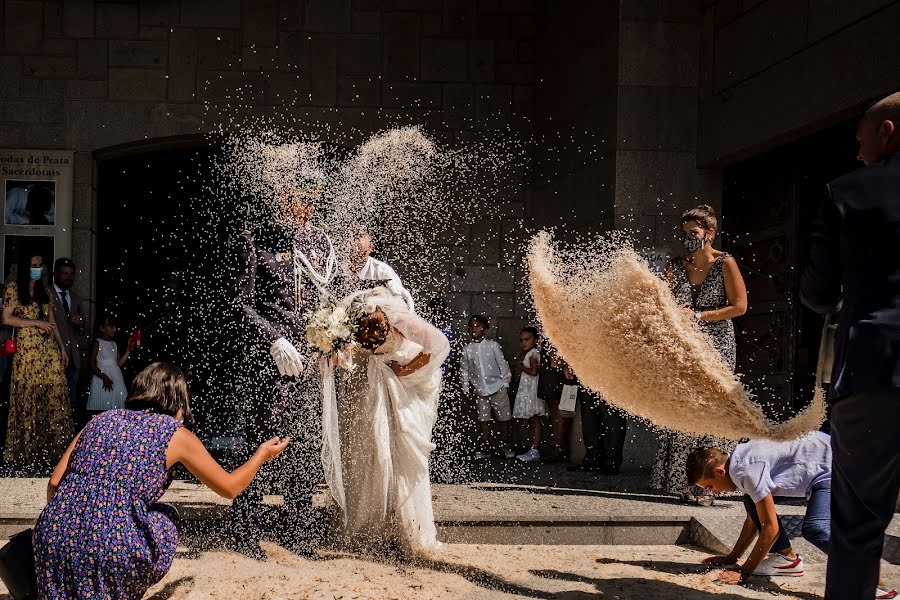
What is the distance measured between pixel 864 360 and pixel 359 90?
28.6ft

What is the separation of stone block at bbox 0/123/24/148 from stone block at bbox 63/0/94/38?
1191mm

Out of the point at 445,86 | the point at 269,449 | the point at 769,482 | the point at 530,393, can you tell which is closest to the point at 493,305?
the point at 530,393

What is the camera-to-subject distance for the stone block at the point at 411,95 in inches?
444

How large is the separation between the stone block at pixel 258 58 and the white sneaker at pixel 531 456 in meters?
5.14

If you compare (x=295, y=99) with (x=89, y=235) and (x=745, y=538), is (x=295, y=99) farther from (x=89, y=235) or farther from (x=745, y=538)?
(x=745, y=538)

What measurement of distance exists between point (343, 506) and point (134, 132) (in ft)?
22.3

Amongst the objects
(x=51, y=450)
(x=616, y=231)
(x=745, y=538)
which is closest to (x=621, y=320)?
(x=745, y=538)

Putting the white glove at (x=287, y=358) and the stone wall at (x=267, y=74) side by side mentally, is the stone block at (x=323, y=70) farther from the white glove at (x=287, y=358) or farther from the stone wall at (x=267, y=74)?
the white glove at (x=287, y=358)

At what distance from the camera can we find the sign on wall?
1075 cm

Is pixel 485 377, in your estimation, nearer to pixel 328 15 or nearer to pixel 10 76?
pixel 328 15

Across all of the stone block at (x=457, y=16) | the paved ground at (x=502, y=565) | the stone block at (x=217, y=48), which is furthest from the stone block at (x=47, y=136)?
the paved ground at (x=502, y=565)

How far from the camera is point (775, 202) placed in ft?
29.5

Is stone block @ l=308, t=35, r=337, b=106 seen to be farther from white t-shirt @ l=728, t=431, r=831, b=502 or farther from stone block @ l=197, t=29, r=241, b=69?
white t-shirt @ l=728, t=431, r=831, b=502

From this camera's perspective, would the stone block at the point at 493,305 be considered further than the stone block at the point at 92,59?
Yes
